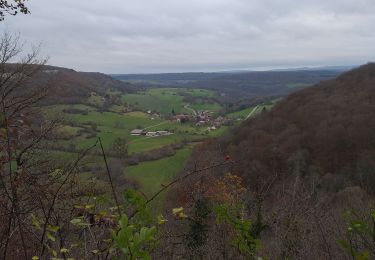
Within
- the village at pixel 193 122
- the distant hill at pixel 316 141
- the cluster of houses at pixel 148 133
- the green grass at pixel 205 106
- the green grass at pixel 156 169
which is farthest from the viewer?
the green grass at pixel 205 106

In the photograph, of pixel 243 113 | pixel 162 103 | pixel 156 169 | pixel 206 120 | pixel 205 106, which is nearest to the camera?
pixel 156 169

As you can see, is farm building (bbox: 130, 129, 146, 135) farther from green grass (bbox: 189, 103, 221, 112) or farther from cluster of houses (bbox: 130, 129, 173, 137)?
green grass (bbox: 189, 103, 221, 112)

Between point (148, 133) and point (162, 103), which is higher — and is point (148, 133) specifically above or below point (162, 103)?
above

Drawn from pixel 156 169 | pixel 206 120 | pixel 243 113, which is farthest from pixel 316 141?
pixel 243 113

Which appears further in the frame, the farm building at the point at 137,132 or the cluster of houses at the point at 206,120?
the cluster of houses at the point at 206,120

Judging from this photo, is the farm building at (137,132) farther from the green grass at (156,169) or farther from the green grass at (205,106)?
the green grass at (205,106)

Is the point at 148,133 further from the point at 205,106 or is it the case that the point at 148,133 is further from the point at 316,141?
the point at 205,106

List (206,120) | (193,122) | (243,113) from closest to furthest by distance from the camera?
(206,120) → (193,122) → (243,113)

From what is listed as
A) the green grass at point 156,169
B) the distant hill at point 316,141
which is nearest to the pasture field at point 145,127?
the green grass at point 156,169

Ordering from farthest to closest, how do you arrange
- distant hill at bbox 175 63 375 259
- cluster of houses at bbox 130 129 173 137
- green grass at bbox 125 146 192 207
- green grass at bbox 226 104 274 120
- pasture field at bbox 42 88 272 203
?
green grass at bbox 226 104 274 120 → cluster of houses at bbox 130 129 173 137 → pasture field at bbox 42 88 272 203 → green grass at bbox 125 146 192 207 → distant hill at bbox 175 63 375 259

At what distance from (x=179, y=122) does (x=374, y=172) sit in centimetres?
4600

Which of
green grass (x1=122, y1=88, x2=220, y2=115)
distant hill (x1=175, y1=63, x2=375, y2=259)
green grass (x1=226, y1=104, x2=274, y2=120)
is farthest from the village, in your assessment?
distant hill (x1=175, y1=63, x2=375, y2=259)

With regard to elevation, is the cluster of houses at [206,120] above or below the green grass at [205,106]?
above

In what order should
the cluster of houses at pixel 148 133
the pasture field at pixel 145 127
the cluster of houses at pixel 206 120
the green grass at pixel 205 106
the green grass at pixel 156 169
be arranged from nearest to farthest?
the green grass at pixel 156 169 < the pasture field at pixel 145 127 < the cluster of houses at pixel 148 133 < the cluster of houses at pixel 206 120 < the green grass at pixel 205 106
